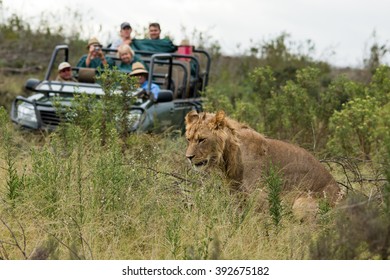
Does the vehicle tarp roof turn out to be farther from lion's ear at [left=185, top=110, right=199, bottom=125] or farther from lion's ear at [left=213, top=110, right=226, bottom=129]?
lion's ear at [left=213, top=110, right=226, bottom=129]

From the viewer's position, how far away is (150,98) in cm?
1202

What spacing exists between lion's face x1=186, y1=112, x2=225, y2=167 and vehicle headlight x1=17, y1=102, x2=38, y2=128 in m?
4.44

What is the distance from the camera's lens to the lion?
7.60 meters

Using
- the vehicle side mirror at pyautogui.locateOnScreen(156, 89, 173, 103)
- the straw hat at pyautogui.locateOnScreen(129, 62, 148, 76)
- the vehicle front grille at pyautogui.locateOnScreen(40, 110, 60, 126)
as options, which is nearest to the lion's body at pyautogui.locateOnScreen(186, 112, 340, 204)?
the vehicle side mirror at pyautogui.locateOnScreen(156, 89, 173, 103)

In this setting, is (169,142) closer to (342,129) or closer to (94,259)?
(342,129)

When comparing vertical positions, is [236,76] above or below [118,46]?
below

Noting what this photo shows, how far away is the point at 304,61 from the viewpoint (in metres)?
20.5

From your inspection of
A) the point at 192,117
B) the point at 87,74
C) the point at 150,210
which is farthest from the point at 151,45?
the point at 150,210

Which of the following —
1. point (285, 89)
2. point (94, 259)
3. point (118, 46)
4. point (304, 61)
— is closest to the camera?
point (94, 259)

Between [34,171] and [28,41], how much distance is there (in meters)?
13.7

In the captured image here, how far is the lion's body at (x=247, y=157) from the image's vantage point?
24.9 ft

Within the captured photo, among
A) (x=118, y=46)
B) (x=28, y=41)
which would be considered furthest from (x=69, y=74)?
(x=28, y=41)

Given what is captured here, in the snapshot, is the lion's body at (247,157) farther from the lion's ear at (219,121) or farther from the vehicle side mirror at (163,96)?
the vehicle side mirror at (163,96)

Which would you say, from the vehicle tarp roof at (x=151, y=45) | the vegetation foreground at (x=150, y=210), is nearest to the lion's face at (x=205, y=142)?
the vegetation foreground at (x=150, y=210)
